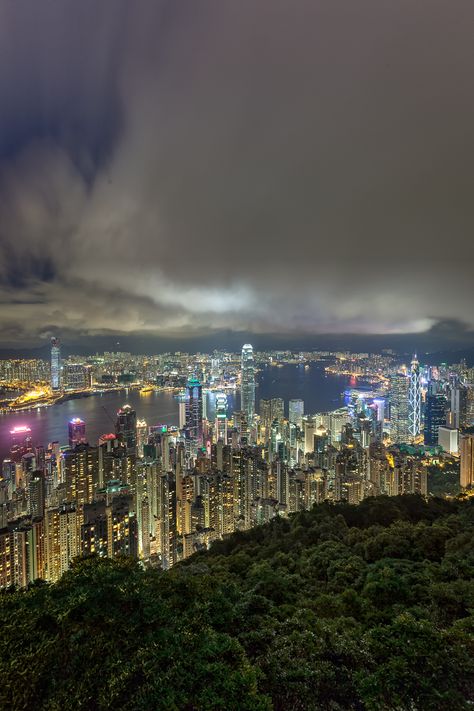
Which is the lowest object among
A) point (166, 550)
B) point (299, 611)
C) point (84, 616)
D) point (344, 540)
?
point (166, 550)

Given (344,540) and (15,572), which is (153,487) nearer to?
(15,572)

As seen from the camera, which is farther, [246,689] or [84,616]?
[84,616]

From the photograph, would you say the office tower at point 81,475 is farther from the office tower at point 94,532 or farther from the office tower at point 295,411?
the office tower at point 295,411

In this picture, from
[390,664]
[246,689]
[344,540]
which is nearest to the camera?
[246,689]

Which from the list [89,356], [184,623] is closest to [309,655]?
[184,623]

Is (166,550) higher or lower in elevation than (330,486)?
lower

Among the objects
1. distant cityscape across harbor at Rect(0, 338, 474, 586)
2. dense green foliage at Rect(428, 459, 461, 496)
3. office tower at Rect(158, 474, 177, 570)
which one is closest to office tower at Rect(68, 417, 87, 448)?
distant cityscape across harbor at Rect(0, 338, 474, 586)

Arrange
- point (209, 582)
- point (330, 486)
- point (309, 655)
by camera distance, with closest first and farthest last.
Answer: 1. point (309, 655)
2. point (209, 582)
3. point (330, 486)
